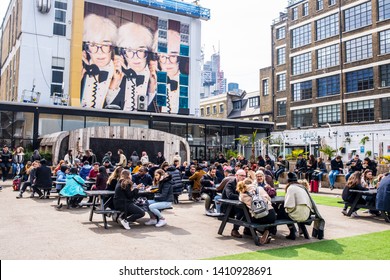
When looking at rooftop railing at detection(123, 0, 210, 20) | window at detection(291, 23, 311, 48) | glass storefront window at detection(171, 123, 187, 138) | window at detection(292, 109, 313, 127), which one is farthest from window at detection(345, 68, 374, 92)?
glass storefront window at detection(171, 123, 187, 138)

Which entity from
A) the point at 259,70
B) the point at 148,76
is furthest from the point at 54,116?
the point at 259,70

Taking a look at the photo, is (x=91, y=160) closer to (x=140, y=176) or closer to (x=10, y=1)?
(x=140, y=176)

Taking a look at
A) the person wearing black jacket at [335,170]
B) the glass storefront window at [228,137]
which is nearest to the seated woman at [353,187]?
the person wearing black jacket at [335,170]

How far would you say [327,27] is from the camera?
1704 inches

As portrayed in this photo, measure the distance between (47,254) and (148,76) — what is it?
1323 inches

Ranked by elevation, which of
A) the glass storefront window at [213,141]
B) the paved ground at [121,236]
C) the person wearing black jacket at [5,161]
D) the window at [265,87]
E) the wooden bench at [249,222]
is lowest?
the paved ground at [121,236]

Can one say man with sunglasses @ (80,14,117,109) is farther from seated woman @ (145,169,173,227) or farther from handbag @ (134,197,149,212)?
seated woman @ (145,169,173,227)

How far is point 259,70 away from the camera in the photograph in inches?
2119

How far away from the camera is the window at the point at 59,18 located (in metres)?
34.6

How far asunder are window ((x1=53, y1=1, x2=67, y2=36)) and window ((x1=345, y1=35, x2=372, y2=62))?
3098cm

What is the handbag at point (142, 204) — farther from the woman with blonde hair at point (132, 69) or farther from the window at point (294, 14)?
the window at point (294, 14)

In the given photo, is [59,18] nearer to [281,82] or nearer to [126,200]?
[281,82]

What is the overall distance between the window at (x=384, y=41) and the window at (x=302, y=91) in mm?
9749

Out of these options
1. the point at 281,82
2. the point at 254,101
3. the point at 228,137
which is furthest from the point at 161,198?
the point at 254,101
